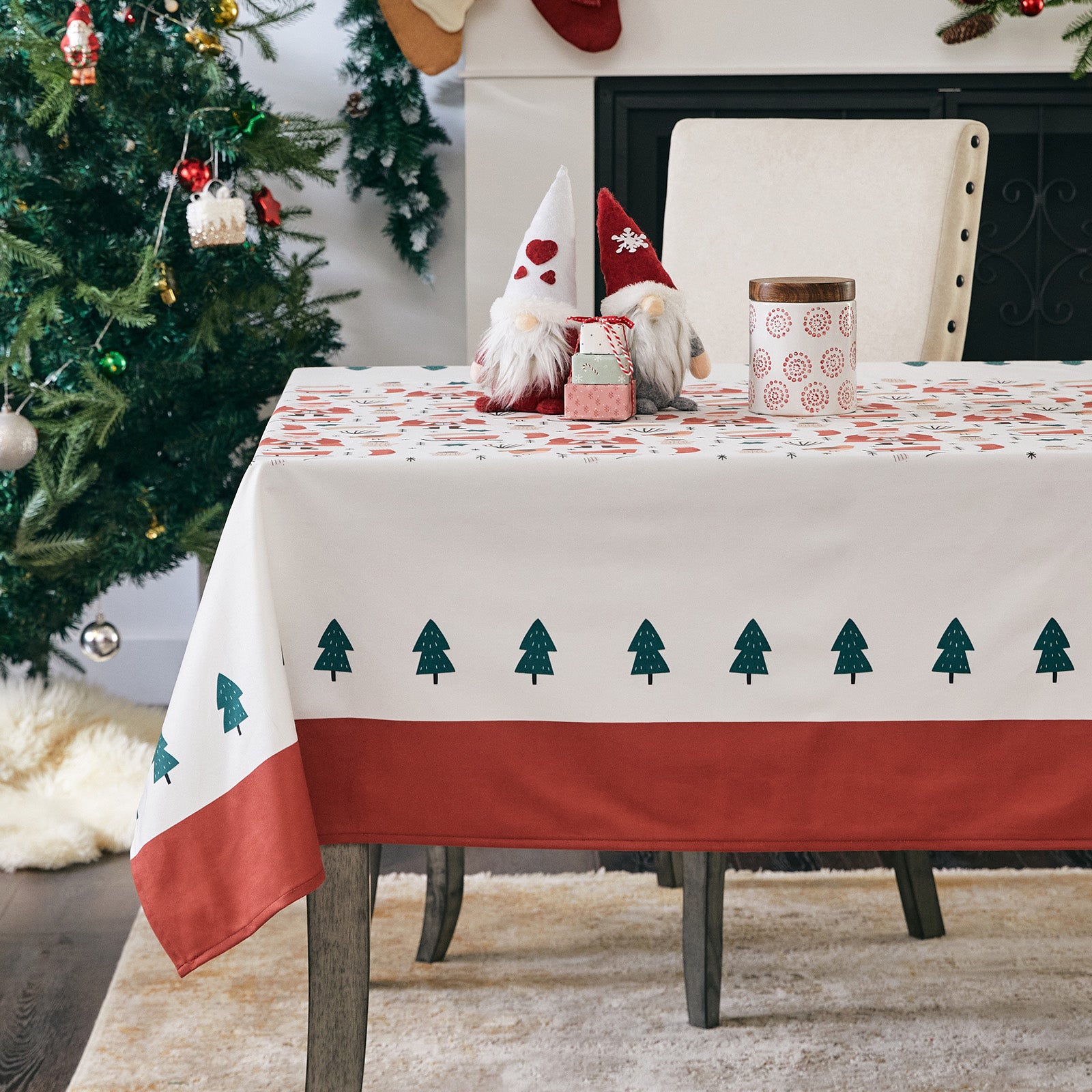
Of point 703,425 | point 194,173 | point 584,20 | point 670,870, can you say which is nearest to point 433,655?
point 703,425

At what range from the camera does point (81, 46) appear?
180cm

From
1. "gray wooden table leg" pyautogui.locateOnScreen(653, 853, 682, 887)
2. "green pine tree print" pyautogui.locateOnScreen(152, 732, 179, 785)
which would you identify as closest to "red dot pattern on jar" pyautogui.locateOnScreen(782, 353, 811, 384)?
"green pine tree print" pyautogui.locateOnScreen(152, 732, 179, 785)

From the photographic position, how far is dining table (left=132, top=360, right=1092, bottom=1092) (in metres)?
0.94

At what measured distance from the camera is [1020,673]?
96cm

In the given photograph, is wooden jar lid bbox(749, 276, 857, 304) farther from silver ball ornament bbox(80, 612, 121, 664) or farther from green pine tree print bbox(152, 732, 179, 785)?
silver ball ornament bbox(80, 612, 121, 664)

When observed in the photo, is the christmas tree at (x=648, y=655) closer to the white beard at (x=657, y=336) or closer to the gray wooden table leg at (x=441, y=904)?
the white beard at (x=657, y=336)

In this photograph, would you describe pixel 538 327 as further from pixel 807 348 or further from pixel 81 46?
pixel 81 46

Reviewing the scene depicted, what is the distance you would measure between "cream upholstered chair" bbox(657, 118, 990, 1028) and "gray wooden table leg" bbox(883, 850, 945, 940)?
306 mm

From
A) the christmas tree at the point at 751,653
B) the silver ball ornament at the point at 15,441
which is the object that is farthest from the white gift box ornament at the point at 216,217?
the christmas tree at the point at 751,653

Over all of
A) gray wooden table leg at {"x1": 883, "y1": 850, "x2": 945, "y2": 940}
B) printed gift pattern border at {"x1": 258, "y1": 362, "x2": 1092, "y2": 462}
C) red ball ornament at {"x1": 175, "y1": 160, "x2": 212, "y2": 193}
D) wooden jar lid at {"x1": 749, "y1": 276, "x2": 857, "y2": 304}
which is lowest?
gray wooden table leg at {"x1": 883, "y1": 850, "x2": 945, "y2": 940}

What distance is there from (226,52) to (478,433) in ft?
4.44

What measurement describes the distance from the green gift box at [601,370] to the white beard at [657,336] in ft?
0.13

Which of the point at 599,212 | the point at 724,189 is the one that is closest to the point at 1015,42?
the point at 724,189

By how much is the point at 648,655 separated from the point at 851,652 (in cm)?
15
